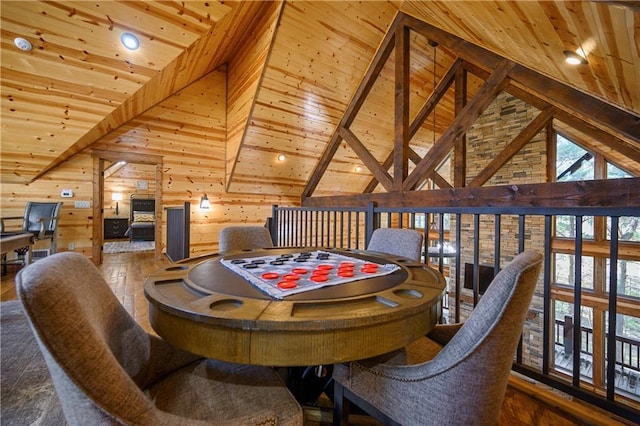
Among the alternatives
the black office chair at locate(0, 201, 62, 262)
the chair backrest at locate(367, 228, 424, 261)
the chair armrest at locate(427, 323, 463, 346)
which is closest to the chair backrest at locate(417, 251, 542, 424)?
the chair armrest at locate(427, 323, 463, 346)

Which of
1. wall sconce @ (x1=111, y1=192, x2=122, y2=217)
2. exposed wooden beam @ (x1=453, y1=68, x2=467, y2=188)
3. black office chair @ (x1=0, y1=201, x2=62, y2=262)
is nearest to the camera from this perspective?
black office chair @ (x1=0, y1=201, x2=62, y2=262)

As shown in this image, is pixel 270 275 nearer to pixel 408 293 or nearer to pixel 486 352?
pixel 408 293

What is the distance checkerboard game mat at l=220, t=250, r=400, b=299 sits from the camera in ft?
3.43

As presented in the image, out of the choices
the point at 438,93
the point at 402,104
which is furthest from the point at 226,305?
the point at 438,93

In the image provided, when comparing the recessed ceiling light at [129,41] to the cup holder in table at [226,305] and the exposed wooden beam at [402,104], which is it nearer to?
the exposed wooden beam at [402,104]

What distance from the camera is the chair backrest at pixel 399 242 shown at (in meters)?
1.90

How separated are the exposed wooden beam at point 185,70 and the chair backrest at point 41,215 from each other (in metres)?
0.50

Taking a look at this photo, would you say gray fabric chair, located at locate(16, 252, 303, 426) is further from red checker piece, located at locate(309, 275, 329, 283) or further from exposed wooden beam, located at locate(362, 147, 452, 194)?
exposed wooden beam, located at locate(362, 147, 452, 194)

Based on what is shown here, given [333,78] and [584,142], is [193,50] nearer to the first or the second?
[333,78]

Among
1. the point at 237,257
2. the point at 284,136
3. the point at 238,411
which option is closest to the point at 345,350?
the point at 238,411

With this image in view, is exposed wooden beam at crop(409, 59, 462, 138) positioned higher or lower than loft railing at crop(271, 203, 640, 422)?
higher

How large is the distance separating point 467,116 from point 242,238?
128 inches

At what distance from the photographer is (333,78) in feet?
14.4

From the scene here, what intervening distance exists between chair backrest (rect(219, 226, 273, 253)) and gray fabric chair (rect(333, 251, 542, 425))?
5.50 ft
